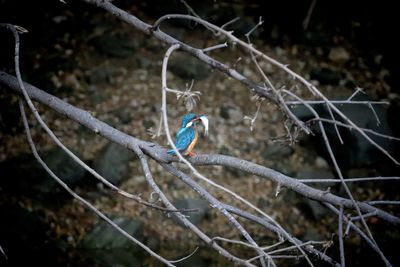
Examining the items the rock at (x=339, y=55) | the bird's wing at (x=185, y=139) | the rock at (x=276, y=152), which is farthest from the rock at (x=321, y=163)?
the bird's wing at (x=185, y=139)

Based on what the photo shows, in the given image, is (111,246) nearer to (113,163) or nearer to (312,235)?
(113,163)

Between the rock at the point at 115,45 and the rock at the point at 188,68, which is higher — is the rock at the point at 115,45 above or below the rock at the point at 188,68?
above

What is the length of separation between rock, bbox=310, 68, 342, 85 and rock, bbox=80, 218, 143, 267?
3127 millimetres

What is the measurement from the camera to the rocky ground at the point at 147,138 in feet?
15.7

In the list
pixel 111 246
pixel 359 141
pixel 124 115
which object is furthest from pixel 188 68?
pixel 111 246

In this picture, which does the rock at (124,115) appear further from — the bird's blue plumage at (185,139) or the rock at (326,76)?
the bird's blue plumage at (185,139)

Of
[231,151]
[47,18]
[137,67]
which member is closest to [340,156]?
[231,151]

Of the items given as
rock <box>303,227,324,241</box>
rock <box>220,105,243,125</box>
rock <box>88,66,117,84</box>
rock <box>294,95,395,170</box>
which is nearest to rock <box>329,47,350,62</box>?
rock <box>294,95,395,170</box>

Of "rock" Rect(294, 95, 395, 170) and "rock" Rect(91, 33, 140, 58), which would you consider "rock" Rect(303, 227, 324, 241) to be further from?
"rock" Rect(91, 33, 140, 58)

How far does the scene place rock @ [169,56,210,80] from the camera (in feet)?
20.0

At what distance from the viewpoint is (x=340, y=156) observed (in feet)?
17.7

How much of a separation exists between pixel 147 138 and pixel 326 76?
8.30 feet

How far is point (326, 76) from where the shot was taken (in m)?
6.14

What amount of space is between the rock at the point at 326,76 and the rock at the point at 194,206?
2.43 m
